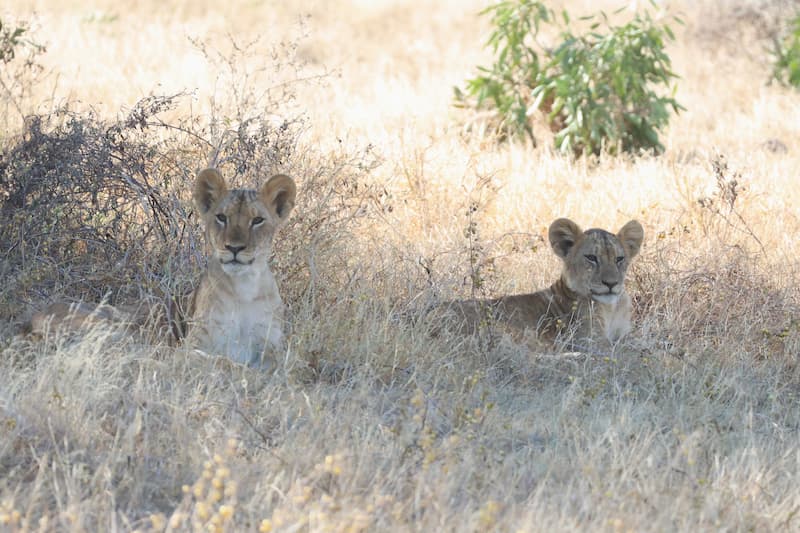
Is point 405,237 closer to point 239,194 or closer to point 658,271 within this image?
point 658,271

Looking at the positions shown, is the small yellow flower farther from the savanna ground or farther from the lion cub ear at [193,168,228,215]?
the lion cub ear at [193,168,228,215]

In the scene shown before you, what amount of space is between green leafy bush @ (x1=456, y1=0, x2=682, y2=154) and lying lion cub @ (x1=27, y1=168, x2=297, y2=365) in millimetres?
5379

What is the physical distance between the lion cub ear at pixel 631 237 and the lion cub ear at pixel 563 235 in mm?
251

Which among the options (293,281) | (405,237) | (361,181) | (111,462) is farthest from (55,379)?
(361,181)

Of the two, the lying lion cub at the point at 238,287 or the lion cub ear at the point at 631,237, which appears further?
the lion cub ear at the point at 631,237

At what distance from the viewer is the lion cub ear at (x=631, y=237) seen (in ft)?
22.7

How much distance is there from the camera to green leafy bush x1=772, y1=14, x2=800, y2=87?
45.9 ft

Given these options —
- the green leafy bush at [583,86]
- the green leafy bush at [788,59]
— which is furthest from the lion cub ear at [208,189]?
the green leafy bush at [788,59]

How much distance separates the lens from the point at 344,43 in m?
18.8

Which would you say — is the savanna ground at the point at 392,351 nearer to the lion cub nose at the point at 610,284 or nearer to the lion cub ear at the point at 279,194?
the lion cub nose at the point at 610,284

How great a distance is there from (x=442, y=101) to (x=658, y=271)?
5.62 m

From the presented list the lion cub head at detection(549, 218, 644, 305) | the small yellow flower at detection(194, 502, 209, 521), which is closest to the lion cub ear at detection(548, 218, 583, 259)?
the lion cub head at detection(549, 218, 644, 305)

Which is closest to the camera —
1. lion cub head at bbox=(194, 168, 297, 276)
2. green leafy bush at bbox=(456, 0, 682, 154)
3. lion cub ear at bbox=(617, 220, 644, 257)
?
lion cub head at bbox=(194, 168, 297, 276)

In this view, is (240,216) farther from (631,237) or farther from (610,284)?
(631,237)
